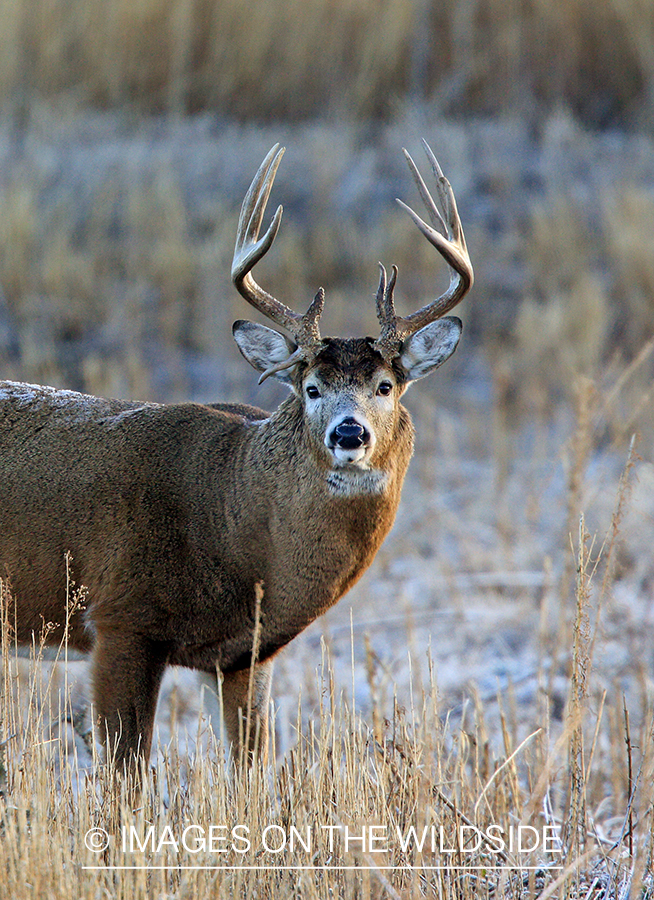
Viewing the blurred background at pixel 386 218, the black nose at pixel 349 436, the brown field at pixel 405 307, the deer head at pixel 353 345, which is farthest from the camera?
the blurred background at pixel 386 218

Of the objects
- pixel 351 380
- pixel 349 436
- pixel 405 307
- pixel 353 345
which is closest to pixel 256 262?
pixel 353 345

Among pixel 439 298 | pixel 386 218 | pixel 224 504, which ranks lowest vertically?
pixel 224 504

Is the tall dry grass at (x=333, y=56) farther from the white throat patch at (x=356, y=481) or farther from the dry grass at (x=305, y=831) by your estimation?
the dry grass at (x=305, y=831)

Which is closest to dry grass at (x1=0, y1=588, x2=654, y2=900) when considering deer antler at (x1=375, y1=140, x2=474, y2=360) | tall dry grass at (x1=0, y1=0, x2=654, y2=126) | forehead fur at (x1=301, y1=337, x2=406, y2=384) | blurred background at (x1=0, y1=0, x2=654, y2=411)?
forehead fur at (x1=301, y1=337, x2=406, y2=384)

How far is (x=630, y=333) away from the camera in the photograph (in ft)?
42.9

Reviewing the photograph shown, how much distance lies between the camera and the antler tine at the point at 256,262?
5.05 meters

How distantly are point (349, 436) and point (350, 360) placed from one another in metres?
0.51

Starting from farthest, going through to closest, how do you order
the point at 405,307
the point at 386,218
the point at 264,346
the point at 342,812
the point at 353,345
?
the point at 386,218
the point at 405,307
the point at 264,346
the point at 353,345
the point at 342,812

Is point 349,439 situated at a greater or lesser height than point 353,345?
lesser

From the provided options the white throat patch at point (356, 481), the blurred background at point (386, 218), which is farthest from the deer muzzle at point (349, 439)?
the blurred background at point (386, 218)

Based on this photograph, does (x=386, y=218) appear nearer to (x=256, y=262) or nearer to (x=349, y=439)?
(x=256, y=262)

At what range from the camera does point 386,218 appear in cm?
1468

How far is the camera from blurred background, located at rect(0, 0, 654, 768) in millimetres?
10836
